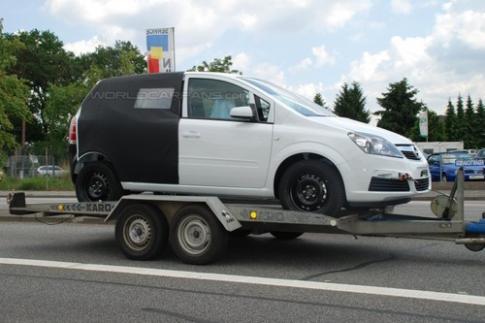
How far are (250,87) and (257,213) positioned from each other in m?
1.50

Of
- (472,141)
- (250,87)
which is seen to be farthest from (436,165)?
(472,141)

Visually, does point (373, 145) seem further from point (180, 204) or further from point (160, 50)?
point (160, 50)

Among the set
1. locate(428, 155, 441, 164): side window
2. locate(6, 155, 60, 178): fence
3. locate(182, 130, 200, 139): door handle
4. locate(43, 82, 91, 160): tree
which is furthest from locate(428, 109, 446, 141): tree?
locate(182, 130, 200, 139): door handle

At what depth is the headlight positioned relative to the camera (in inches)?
269

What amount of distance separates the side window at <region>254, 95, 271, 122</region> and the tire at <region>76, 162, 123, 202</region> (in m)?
2.13

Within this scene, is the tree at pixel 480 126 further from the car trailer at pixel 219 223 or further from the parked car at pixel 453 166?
the car trailer at pixel 219 223

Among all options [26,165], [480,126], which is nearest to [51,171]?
[26,165]

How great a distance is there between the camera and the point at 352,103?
81.4 metres

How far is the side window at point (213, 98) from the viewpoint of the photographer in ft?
24.8

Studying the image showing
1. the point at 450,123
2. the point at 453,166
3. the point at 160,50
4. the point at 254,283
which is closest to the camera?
the point at 254,283

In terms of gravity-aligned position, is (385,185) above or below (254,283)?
above

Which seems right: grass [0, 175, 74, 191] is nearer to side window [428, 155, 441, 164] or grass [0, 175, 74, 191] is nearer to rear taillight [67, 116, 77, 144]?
side window [428, 155, 441, 164]

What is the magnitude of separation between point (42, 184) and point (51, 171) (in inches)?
108

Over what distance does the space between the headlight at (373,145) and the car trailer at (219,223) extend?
0.72m
